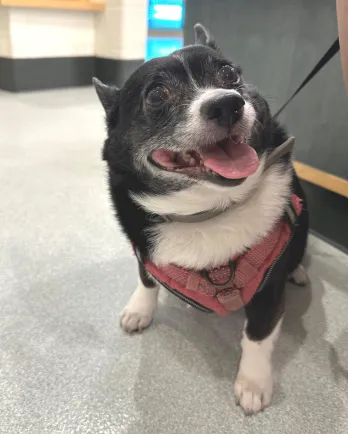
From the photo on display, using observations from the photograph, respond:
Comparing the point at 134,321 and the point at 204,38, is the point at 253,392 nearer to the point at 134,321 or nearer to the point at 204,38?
the point at 134,321

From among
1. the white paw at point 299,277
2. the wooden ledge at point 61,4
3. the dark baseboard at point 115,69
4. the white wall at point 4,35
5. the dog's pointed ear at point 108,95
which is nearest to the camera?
the dog's pointed ear at point 108,95

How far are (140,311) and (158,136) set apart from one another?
1.57 ft

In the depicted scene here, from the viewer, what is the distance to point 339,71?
1.44 metres

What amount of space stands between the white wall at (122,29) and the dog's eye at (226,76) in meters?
3.45

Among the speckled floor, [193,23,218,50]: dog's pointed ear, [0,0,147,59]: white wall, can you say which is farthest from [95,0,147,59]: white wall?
[193,23,218,50]: dog's pointed ear

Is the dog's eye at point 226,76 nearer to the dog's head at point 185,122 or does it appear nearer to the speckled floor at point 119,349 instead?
the dog's head at point 185,122

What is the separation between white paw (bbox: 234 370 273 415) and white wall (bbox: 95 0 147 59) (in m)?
3.76

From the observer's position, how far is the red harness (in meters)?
0.89

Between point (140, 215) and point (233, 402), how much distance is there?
45 cm

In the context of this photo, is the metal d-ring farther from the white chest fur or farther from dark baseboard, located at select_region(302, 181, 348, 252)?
dark baseboard, located at select_region(302, 181, 348, 252)

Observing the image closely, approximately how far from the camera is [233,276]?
2.91 feet

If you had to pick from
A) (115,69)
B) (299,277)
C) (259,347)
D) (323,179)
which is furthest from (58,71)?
(259,347)

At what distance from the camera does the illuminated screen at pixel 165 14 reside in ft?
15.8

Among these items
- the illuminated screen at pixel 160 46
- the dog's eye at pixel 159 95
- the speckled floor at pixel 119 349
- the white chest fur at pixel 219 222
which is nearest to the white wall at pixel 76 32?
the illuminated screen at pixel 160 46
